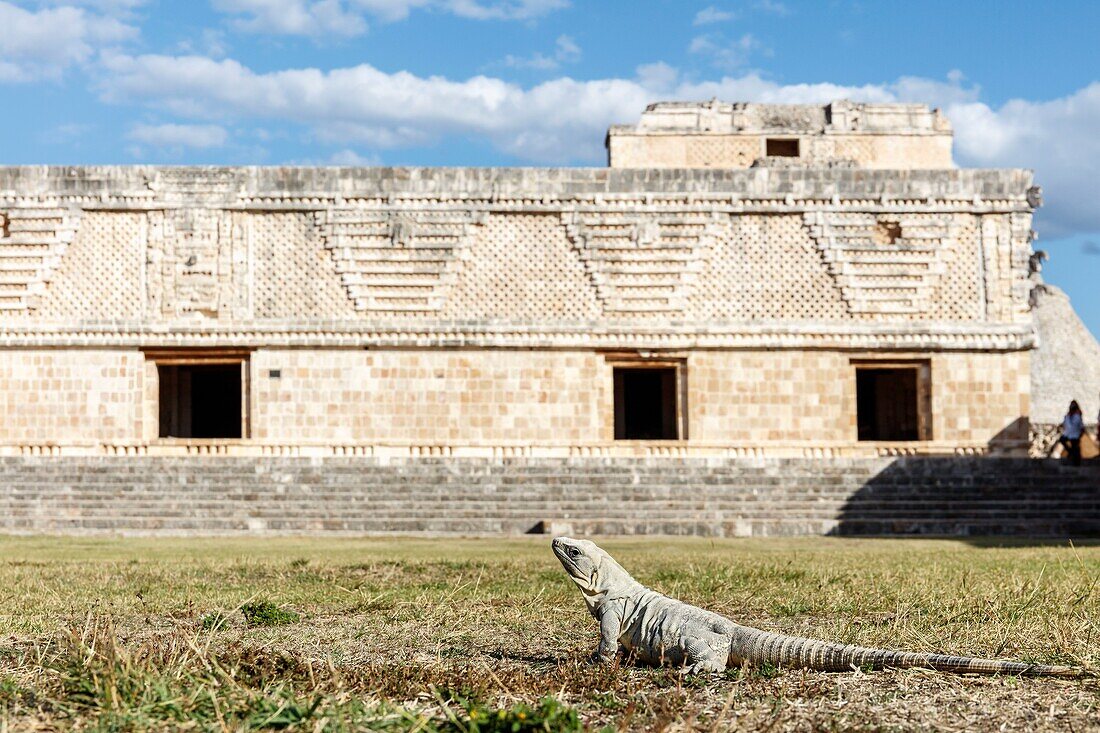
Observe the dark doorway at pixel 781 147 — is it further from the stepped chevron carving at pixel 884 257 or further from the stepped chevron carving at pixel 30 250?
the stepped chevron carving at pixel 30 250

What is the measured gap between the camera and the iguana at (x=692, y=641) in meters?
3.86

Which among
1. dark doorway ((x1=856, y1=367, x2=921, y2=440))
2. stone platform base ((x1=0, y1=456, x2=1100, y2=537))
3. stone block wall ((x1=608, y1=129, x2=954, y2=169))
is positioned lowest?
stone platform base ((x1=0, y1=456, x2=1100, y2=537))

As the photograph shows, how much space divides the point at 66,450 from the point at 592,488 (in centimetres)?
687

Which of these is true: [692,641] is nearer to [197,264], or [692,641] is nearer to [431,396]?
[431,396]

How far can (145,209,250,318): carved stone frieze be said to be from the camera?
617 inches

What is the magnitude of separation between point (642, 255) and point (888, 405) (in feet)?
19.3

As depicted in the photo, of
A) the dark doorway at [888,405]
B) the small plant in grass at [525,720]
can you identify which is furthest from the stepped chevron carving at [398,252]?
the small plant in grass at [525,720]

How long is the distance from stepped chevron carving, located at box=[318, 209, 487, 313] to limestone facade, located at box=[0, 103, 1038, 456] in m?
0.03

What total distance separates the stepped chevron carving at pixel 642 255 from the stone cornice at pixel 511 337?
17.2 inches

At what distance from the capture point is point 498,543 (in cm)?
1140

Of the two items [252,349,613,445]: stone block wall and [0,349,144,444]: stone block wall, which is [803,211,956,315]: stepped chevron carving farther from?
[0,349,144,444]: stone block wall

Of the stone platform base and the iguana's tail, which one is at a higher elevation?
the iguana's tail

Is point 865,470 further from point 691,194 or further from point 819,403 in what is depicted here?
point 691,194

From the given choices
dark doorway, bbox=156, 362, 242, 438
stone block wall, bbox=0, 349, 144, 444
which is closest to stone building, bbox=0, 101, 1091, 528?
stone block wall, bbox=0, 349, 144, 444
